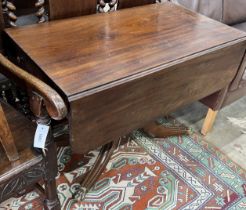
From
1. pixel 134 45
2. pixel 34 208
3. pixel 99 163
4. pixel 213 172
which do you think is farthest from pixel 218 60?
pixel 34 208

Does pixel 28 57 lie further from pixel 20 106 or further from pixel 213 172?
pixel 213 172

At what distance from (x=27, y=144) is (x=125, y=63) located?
0.40 m

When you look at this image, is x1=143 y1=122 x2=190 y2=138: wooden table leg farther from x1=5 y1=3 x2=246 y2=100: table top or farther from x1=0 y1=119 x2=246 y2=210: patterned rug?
x1=5 y1=3 x2=246 y2=100: table top

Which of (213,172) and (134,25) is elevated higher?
(134,25)

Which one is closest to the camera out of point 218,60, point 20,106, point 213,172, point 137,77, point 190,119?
point 137,77

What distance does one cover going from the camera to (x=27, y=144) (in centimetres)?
86

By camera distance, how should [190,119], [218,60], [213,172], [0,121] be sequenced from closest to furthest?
[0,121] < [218,60] < [213,172] < [190,119]

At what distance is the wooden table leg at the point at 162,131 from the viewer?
156cm

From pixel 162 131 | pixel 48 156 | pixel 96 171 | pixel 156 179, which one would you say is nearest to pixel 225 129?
pixel 162 131

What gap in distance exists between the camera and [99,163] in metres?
1.37

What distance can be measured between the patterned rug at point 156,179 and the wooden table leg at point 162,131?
0.03 m

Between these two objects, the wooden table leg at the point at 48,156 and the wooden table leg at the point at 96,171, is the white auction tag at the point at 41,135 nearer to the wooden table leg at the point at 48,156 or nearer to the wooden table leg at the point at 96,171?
the wooden table leg at the point at 48,156

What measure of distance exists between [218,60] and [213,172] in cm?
58

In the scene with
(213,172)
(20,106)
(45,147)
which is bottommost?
(213,172)
